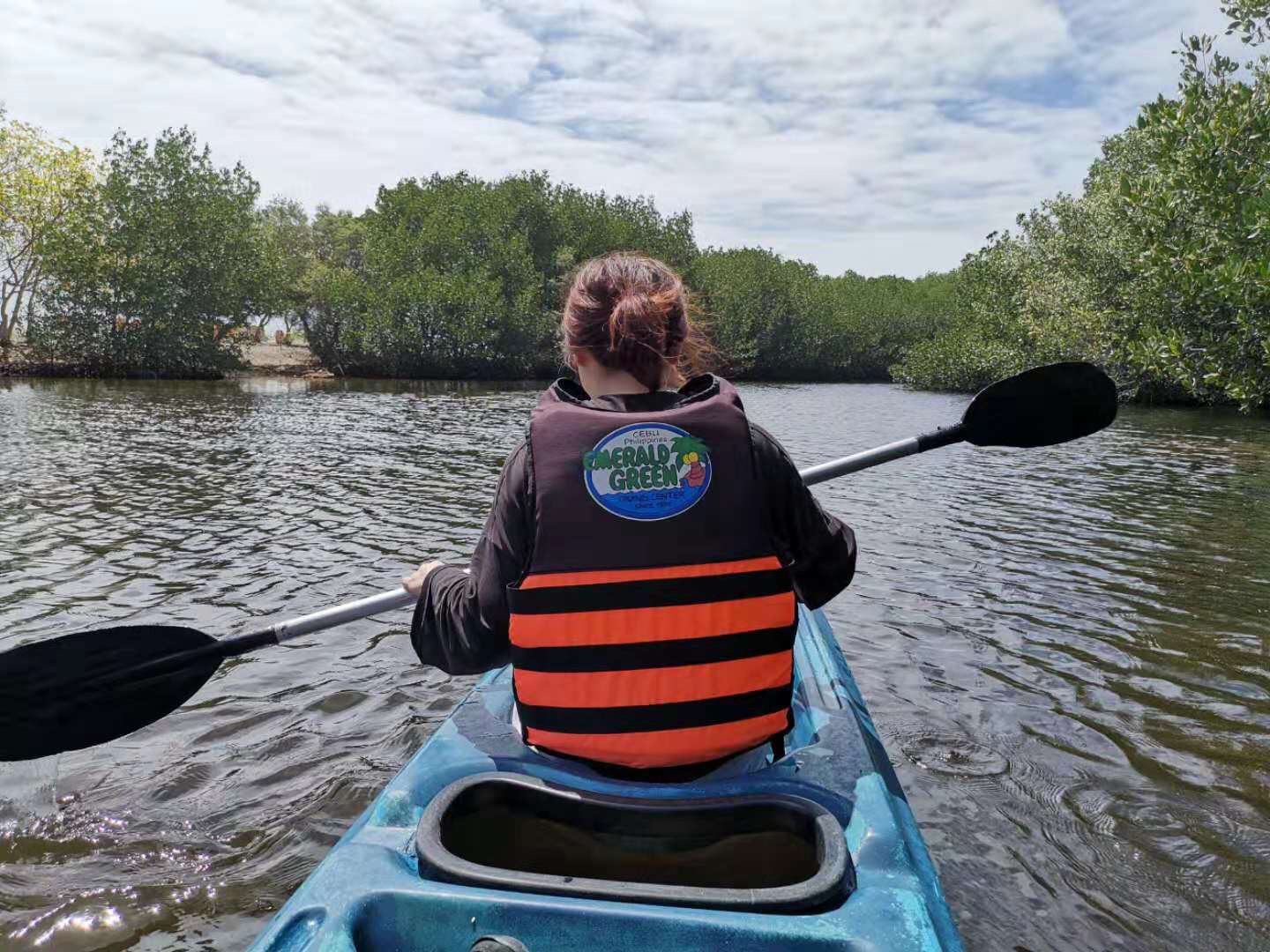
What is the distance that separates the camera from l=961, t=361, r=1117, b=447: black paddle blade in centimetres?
371

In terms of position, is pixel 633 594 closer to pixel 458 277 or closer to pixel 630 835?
pixel 630 835

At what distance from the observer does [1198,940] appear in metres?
2.93

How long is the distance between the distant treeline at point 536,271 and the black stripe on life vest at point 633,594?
896 cm

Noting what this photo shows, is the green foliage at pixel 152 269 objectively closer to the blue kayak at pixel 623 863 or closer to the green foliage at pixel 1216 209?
the green foliage at pixel 1216 209

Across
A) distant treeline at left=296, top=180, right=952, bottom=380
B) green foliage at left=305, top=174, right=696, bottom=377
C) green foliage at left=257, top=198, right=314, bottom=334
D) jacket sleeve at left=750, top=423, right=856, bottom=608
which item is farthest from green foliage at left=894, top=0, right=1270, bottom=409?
green foliage at left=257, top=198, right=314, bottom=334

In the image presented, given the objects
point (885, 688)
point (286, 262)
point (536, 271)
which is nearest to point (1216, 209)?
point (885, 688)

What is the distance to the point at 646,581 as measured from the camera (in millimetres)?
Result: 2031

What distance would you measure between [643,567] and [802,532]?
485 mm

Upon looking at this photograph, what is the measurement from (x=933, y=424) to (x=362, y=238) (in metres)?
40.1

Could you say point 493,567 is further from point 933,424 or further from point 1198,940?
point 933,424

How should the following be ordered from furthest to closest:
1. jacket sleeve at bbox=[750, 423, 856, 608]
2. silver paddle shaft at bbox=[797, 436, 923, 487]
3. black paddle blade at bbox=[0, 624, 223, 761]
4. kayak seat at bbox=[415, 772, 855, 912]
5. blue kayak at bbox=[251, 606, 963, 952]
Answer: silver paddle shaft at bbox=[797, 436, 923, 487] < black paddle blade at bbox=[0, 624, 223, 761] < jacket sleeve at bbox=[750, 423, 856, 608] < kayak seat at bbox=[415, 772, 855, 912] < blue kayak at bbox=[251, 606, 963, 952]

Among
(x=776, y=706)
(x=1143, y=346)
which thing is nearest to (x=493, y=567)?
(x=776, y=706)

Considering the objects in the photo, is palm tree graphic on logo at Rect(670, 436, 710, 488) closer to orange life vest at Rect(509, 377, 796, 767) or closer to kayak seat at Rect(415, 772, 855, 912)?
orange life vest at Rect(509, 377, 796, 767)

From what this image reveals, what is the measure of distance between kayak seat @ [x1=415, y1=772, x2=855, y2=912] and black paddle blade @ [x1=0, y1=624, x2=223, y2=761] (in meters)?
1.59
